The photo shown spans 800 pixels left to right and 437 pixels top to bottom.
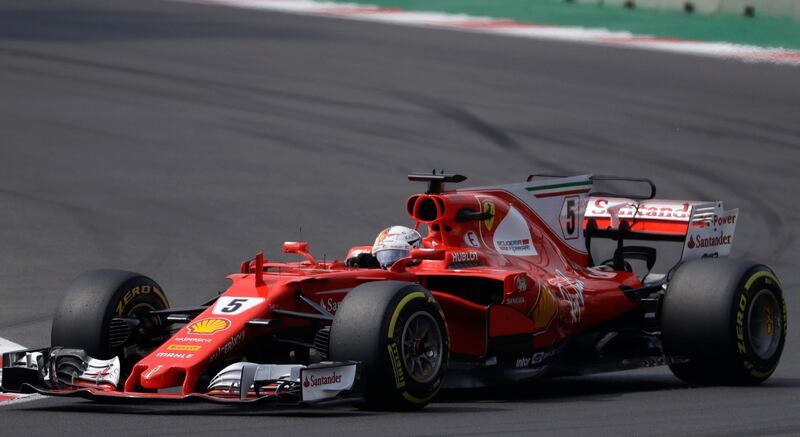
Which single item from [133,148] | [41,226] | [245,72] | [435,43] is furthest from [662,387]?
[435,43]

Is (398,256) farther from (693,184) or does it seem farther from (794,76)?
(794,76)

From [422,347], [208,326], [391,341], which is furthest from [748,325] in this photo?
[208,326]

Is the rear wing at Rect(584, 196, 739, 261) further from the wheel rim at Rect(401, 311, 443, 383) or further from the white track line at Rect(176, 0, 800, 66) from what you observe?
the white track line at Rect(176, 0, 800, 66)

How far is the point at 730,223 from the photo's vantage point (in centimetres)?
1293

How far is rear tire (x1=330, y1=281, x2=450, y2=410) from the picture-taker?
9.42m

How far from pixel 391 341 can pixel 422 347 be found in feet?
1.46

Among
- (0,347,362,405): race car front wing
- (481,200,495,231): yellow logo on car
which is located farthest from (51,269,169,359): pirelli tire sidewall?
(481,200,495,231): yellow logo on car

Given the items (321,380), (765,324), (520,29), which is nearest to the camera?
(321,380)

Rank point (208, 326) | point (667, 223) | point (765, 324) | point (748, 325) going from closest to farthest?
point (208, 326) < point (748, 325) < point (765, 324) < point (667, 223)

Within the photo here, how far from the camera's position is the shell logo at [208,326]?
9.86 meters

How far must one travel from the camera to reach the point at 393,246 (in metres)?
10.9

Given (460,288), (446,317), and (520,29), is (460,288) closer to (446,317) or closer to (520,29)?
(446,317)

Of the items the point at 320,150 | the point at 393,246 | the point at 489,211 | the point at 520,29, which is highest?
the point at 520,29

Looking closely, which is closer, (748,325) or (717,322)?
(717,322)
